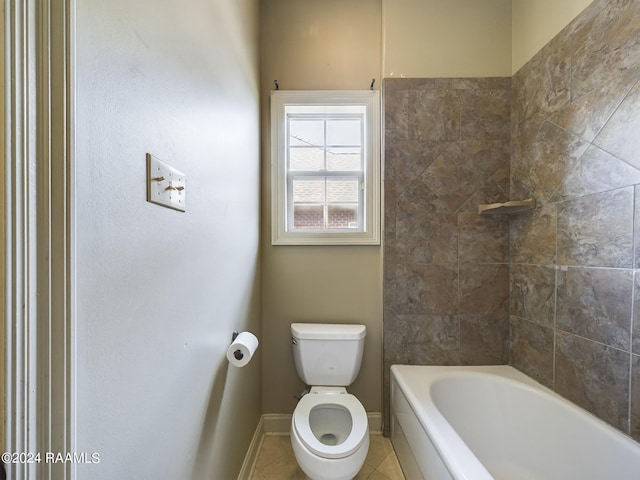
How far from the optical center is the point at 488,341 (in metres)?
1.83

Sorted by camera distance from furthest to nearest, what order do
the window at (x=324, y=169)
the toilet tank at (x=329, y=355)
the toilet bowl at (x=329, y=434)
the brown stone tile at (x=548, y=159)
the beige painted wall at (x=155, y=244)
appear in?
the window at (x=324, y=169) → the toilet tank at (x=329, y=355) → the brown stone tile at (x=548, y=159) → the toilet bowl at (x=329, y=434) → the beige painted wall at (x=155, y=244)

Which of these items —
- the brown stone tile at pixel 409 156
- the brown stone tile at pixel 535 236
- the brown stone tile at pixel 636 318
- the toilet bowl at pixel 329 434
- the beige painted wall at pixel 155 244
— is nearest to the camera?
the beige painted wall at pixel 155 244

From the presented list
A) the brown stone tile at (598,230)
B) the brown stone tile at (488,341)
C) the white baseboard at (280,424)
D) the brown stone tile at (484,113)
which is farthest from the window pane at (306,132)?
the white baseboard at (280,424)

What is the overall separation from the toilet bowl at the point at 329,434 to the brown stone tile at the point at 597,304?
1.08m

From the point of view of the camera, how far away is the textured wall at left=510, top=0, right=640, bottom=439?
3.69ft

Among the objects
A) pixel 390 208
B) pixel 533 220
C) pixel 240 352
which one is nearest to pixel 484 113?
pixel 533 220

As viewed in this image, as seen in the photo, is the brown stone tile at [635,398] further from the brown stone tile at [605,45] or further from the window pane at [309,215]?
the window pane at [309,215]

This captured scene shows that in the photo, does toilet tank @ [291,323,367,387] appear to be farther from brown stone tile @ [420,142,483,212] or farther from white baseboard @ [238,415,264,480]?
brown stone tile @ [420,142,483,212]

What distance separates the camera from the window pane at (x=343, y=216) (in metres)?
2.01

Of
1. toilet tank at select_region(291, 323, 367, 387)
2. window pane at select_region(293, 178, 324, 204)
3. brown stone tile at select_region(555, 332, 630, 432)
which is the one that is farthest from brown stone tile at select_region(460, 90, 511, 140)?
toilet tank at select_region(291, 323, 367, 387)

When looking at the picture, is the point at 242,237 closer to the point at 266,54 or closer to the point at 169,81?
the point at 169,81

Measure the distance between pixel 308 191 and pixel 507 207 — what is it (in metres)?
1.20

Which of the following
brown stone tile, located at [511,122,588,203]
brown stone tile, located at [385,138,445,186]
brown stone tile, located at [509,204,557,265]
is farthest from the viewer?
brown stone tile, located at [385,138,445,186]

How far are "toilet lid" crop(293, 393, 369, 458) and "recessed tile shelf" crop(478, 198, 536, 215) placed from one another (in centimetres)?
133
